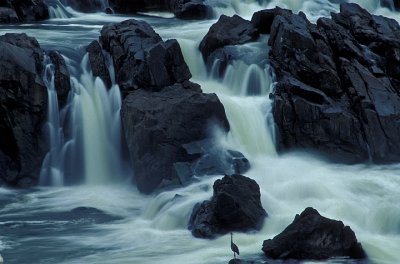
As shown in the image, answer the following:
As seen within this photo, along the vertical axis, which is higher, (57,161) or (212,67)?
(212,67)

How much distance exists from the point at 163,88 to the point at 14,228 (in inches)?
245

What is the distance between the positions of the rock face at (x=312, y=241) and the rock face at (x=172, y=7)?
19698 millimetres

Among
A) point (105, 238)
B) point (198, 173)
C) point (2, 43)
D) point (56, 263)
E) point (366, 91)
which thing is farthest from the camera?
point (366, 91)

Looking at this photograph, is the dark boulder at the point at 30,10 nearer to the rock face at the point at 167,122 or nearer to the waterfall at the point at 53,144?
the waterfall at the point at 53,144

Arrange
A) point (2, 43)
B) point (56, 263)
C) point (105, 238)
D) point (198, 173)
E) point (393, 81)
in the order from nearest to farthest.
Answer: point (56, 263)
point (105, 238)
point (198, 173)
point (2, 43)
point (393, 81)

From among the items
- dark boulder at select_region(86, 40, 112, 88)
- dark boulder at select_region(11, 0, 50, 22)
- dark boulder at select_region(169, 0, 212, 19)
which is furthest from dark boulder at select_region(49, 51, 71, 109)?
dark boulder at select_region(169, 0, 212, 19)

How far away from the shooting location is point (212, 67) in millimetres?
22859

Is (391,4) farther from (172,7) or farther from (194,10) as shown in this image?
(172,7)

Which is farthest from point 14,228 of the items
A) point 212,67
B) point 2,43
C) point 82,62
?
point 212,67

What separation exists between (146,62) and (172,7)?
45.3 feet

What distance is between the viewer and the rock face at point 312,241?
42.8 feet

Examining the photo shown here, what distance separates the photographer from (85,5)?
3244 cm

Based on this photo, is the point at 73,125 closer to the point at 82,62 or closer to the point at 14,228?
the point at 82,62

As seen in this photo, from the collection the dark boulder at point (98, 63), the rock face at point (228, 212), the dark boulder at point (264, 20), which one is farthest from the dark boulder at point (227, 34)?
the rock face at point (228, 212)
